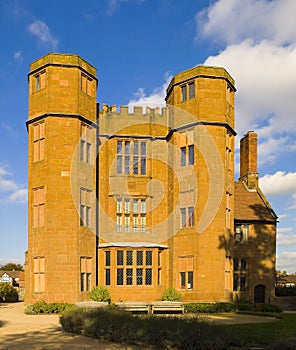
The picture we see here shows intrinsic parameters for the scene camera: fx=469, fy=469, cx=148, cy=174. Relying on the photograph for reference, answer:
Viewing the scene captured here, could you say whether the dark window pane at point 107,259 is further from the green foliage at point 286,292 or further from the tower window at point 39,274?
the green foliage at point 286,292

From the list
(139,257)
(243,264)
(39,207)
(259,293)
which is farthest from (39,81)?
(259,293)

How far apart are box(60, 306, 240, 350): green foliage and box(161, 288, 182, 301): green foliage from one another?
37.0 ft

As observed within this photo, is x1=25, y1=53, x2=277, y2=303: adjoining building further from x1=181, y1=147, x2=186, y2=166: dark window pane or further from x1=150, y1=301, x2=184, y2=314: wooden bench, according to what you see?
x1=150, y1=301, x2=184, y2=314: wooden bench

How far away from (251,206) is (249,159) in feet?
13.7

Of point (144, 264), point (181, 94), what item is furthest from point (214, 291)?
point (181, 94)

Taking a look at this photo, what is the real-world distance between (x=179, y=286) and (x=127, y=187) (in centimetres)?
706

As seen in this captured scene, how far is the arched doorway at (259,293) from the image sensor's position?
31.7 metres

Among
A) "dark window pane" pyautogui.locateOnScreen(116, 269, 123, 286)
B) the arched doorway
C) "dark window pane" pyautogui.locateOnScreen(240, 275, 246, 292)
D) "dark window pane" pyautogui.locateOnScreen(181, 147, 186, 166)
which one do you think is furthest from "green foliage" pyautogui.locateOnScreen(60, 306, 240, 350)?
the arched doorway

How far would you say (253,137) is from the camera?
116ft

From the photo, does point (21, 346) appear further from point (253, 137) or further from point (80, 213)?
point (253, 137)

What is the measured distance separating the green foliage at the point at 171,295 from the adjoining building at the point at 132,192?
1.23ft

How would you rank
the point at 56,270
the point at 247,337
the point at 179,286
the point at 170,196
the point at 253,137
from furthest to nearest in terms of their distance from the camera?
the point at 253,137
the point at 170,196
the point at 179,286
the point at 56,270
the point at 247,337

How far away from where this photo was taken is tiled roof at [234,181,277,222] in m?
32.5

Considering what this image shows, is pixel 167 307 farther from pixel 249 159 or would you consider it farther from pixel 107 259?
pixel 249 159
